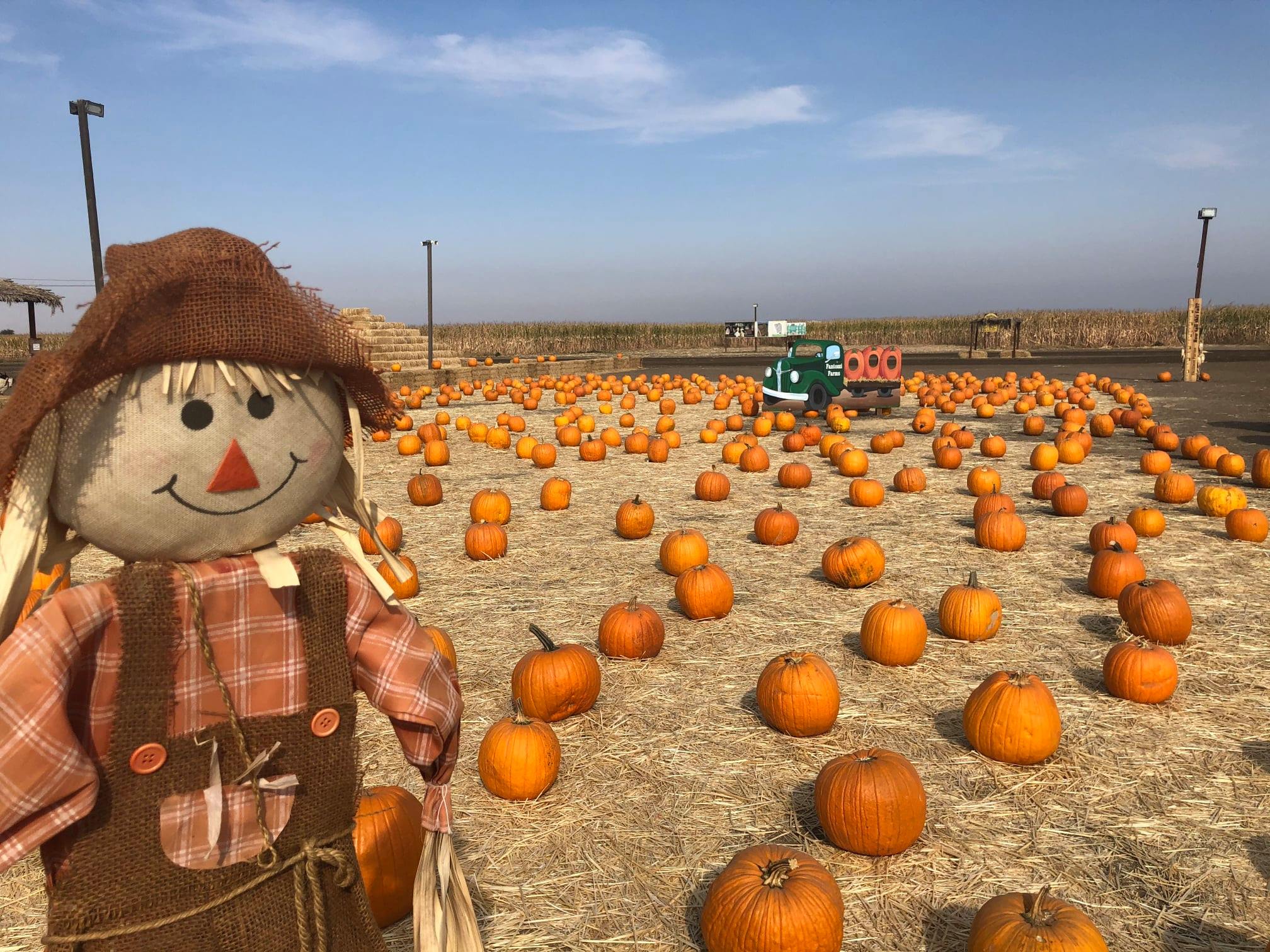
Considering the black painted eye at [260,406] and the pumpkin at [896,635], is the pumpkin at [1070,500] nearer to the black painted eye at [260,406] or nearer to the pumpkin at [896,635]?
the pumpkin at [896,635]

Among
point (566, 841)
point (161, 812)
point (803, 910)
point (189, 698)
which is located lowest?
point (566, 841)

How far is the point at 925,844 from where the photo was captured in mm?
3557

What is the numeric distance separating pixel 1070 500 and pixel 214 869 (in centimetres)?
895

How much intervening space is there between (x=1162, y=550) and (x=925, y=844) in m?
5.66

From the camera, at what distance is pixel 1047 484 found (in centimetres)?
972

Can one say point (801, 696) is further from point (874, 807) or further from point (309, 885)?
point (309, 885)

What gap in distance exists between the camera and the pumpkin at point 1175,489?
31.1ft

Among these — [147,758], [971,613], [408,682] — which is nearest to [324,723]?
[408,682]

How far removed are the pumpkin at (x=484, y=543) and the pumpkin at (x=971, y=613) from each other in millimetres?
4080

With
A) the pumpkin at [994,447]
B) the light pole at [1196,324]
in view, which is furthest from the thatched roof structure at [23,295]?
the light pole at [1196,324]

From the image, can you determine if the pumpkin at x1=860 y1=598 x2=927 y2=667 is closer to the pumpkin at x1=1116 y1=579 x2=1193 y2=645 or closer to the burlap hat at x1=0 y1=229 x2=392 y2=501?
the pumpkin at x1=1116 y1=579 x2=1193 y2=645

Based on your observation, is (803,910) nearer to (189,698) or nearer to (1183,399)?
(189,698)

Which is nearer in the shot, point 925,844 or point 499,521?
point 925,844

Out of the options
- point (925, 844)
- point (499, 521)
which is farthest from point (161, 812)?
point (499, 521)
